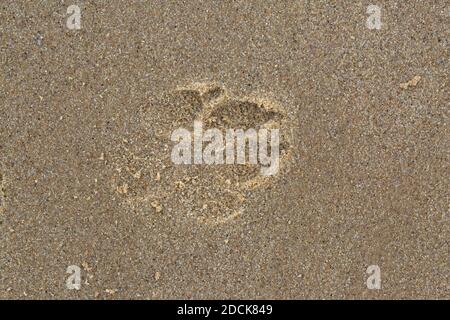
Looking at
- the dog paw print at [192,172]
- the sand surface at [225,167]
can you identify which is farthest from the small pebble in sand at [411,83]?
the dog paw print at [192,172]

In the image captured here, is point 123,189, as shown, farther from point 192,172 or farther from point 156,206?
point 192,172

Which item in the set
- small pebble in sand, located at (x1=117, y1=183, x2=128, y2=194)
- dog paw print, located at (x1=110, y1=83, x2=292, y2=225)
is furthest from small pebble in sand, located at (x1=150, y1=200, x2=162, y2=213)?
small pebble in sand, located at (x1=117, y1=183, x2=128, y2=194)

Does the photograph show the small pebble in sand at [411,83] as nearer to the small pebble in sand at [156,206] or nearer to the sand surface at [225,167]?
the sand surface at [225,167]

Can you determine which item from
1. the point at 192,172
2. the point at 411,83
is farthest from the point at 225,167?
the point at 411,83

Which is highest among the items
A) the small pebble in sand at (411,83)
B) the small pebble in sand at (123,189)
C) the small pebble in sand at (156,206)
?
the small pebble in sand at (411,83)

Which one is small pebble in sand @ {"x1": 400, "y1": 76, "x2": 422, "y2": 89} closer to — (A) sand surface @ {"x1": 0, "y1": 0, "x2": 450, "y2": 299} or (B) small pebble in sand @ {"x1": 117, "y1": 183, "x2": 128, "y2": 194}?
(A) sand surface @ {"x1": 0, "y1": 0, "x2": 450, "y2": 299}

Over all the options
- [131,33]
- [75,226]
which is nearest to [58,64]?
[131,33]

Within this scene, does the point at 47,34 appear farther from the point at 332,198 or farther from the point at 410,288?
the point at 410,288
